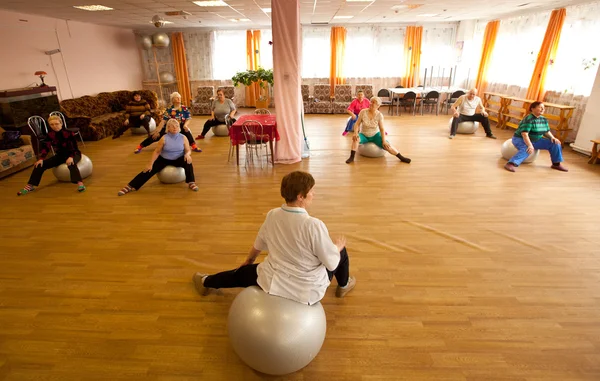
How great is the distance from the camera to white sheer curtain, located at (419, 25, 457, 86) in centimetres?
1203

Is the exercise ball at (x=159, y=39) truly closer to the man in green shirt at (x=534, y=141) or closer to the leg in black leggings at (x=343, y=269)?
the man in green shirt at (x=534, y=141)

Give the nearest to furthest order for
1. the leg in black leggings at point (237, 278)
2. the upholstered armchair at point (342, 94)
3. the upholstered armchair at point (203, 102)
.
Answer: the leg in black leggings at point (237, 278)
the upholstered armchair at point (203, 102)
the upholstered armchair at point (342, 94)

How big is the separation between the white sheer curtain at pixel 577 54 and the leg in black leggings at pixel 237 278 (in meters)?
7.65

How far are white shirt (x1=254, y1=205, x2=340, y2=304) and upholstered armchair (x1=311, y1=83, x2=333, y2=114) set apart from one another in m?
9.80

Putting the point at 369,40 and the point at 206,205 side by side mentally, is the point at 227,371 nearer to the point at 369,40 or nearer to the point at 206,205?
the point at 206,205

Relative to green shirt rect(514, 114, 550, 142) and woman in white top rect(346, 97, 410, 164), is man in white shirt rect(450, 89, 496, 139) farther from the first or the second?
woman in white top rect(346, 97, 410, 164)

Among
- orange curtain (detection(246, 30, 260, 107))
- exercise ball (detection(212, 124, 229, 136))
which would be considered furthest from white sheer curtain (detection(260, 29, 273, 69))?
exercise ball (detection(212, 124, 229, 136))

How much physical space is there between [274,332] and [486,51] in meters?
11.6

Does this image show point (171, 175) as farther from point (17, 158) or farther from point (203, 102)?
point (203, 102)

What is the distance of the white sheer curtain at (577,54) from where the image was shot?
22.0 feet

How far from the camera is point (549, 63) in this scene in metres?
7.73

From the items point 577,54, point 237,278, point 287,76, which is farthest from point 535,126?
point 237,278

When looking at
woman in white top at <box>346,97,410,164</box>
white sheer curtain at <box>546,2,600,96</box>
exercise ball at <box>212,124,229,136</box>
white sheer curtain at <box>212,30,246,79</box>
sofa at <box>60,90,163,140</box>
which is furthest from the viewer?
white sheer curtain at <box>212,30,246,79</box>

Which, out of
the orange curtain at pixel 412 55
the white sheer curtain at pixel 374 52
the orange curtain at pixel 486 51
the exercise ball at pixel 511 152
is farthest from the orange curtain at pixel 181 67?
the exercise ball at pixel 511 152
